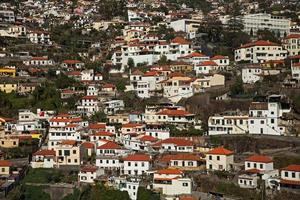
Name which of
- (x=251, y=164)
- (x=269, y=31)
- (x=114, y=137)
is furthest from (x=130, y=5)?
(x=251, y=164)

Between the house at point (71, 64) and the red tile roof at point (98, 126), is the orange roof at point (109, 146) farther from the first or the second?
the house at point (71, 64)

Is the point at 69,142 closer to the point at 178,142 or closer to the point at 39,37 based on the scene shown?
the point at 178,142

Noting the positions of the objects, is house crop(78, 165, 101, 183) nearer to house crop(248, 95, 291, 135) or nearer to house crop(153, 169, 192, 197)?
house crop(153, 169, 192, 197)

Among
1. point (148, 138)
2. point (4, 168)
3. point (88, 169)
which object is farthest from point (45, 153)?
point (148, 138)

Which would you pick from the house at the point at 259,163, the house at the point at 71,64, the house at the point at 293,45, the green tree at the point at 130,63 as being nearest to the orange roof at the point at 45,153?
the house at the point at 259,163

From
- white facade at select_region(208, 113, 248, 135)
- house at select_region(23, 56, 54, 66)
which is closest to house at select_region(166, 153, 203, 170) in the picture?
white facade at select_region(208, 113, 248, 135)

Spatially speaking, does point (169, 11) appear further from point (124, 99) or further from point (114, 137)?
point (114, 137)
